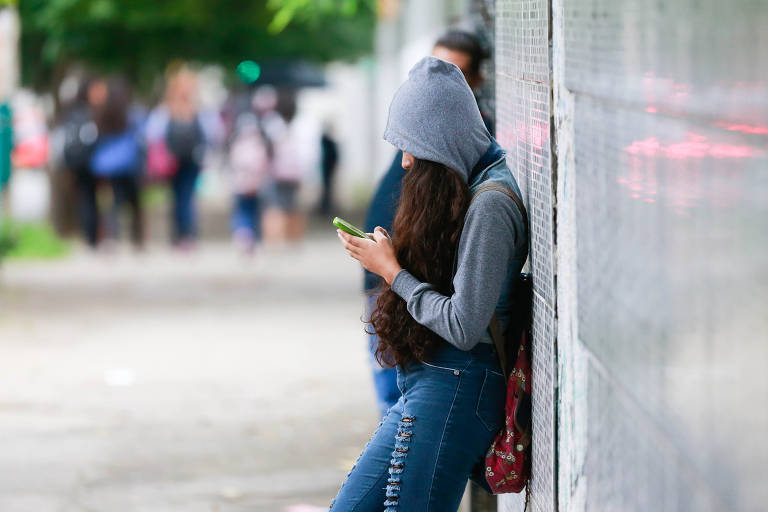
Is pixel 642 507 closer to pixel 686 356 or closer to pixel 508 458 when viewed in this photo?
pixel 686 356

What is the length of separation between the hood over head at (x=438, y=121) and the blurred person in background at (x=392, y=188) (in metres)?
1.03

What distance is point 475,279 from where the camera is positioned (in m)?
3.18

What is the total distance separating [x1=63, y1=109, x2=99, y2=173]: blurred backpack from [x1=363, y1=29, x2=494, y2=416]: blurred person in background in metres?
11.7

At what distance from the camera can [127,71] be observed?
71.1 ft

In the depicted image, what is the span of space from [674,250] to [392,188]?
2.86m

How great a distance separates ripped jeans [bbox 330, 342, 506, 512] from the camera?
3275 millimetres

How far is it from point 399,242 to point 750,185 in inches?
75.5

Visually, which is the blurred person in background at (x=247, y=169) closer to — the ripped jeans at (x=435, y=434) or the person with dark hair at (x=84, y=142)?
the person with dark hair at (x=84, y=142)

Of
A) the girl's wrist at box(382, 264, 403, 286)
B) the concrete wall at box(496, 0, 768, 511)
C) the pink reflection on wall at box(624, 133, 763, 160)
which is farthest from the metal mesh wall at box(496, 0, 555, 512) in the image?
the pink reflection on wall at box(624, 133, 763, 160)

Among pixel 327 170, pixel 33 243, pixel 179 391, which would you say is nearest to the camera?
pixel 179 391

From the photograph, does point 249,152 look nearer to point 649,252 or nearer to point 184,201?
point 184,201

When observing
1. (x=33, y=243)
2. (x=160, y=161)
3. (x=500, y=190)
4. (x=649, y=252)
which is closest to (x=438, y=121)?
(x=500, y=190)

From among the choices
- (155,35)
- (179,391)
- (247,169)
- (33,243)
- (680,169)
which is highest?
(680,169)

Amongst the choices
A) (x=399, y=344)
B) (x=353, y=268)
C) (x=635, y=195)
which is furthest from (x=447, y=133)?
(x=353, y=268)
